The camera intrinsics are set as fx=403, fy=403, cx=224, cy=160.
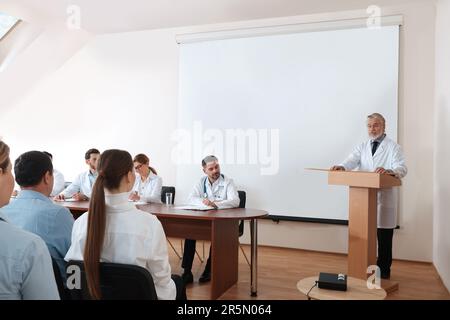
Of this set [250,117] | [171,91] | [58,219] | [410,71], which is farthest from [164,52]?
[58,219]

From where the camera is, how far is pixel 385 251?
4047mm

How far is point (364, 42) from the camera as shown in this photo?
4922mm

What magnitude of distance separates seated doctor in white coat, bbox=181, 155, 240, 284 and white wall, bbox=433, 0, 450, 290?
203 cm

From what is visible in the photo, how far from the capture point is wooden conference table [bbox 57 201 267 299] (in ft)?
11.2

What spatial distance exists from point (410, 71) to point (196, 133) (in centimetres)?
290

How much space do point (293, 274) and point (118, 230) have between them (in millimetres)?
2846

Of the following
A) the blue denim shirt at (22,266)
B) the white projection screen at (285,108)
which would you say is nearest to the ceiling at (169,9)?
the white projection screen at (285,108)

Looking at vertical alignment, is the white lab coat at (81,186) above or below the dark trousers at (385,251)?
above

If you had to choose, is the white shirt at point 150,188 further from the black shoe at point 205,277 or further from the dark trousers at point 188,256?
the black shoe at point 205,277

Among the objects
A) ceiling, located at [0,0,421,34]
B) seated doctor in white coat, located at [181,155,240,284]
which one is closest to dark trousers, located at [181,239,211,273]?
seated doctor in white coat, located at [181,155,240,284]

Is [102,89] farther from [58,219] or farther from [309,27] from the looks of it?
[58,219]

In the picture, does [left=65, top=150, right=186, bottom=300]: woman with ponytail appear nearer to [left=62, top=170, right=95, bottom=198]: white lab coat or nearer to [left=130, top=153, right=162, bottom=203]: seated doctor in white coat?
[left=130, top=153, right=162, bottom=203]: seated doctor in white coat

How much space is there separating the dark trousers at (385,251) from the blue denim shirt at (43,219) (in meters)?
3.13

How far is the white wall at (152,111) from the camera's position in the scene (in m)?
4.74
